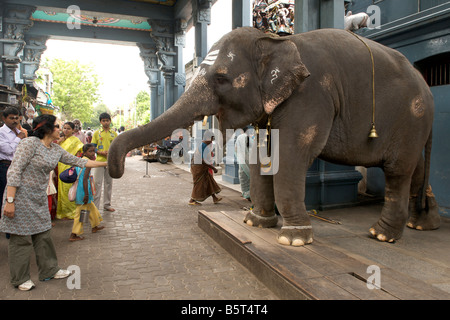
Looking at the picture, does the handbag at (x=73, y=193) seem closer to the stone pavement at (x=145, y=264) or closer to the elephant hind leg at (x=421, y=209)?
the stone pavement at (x=145, y=264)

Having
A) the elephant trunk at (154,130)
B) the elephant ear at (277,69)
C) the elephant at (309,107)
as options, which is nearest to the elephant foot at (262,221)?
the elephant at (309,107)

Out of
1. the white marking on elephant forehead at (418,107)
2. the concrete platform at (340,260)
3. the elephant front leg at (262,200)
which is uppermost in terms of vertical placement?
the white marking on elephant forehead at (418,107)

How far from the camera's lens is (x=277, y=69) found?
3543 mm

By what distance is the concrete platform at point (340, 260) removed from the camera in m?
2.61

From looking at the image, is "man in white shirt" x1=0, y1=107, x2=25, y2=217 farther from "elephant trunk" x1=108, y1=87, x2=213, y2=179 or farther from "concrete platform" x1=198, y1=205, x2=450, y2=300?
"concrete platform" x1=198, y1=205, x2=450, y2=300

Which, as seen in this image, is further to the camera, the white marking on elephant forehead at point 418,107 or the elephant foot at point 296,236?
the white marking on elephant forehead at point 418,107

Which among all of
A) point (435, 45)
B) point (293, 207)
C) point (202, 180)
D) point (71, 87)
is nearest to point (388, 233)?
point (293, 207)

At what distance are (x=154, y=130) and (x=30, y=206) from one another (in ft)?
4.48

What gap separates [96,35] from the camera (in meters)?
18.6

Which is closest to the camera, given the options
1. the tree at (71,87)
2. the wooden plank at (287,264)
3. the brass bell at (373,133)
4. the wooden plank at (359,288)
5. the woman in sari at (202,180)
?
the wooden plank at (359,288)

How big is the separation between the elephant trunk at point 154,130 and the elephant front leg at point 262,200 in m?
1.24

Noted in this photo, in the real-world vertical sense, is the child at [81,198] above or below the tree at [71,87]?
below

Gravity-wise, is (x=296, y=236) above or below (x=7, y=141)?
below

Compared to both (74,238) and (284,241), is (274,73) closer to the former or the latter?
(284,241)
